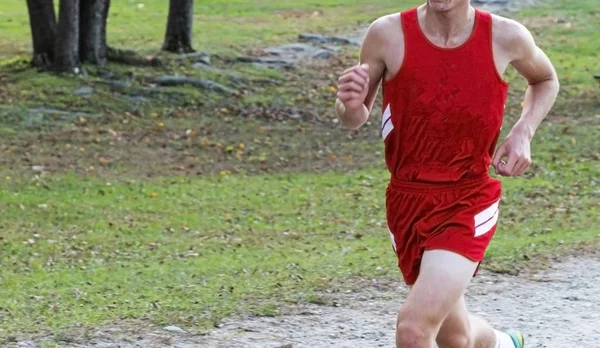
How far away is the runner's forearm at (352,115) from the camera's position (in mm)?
4307

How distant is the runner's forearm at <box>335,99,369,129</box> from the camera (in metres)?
4.31

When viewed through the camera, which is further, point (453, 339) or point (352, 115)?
point (453, 339)

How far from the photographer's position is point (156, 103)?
15484 millimetres

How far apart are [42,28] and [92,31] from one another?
692 millimetres

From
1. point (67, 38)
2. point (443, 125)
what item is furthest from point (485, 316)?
point (67, 38)

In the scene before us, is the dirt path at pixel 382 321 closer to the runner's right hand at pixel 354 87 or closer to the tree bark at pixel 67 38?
the runner's right hand at pixel 354 87

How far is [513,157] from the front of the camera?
4.38 m

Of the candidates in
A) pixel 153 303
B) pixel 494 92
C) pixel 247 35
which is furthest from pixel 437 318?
pixel 247 35

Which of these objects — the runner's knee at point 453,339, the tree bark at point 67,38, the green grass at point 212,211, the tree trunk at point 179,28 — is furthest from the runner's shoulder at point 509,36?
the tree trunk at point 179,28

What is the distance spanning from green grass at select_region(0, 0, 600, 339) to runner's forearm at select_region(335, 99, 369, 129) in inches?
88.1

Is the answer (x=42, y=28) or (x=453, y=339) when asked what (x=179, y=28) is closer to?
(x=42, y=28)

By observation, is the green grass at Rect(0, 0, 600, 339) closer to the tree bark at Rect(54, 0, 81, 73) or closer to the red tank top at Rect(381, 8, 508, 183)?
the tree bark at Rect(54, 0, 81, 73)

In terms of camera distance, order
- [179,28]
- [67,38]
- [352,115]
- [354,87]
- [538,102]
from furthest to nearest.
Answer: [179,28] → [67,38] → [538,102] → [352,115] → [354,87]

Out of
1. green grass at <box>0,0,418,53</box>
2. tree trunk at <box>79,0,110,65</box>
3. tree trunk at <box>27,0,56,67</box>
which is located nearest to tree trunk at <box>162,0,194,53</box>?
green grass at <box>0,0,418,53</box>
